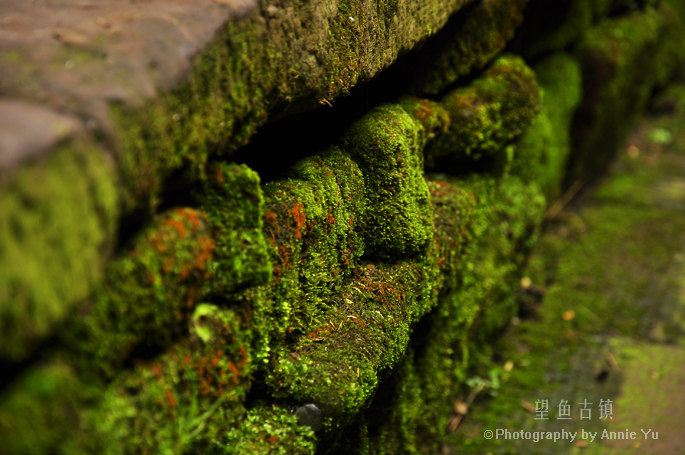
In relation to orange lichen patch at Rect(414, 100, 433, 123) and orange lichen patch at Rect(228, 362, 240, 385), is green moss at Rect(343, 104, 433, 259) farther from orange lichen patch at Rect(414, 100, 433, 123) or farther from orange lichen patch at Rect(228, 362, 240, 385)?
orange lichen patch at Rect(228, 362, 240, 385)

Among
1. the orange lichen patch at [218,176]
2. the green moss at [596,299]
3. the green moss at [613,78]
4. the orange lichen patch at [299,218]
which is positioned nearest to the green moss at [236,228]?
the orange lichen patch at [218,176]

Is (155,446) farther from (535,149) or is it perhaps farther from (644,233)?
(644,233)

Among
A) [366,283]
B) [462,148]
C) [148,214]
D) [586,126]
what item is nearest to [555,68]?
[586,126]

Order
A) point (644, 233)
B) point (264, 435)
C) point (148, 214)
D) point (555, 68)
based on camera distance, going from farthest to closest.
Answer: point (644, 233) < point (555, 68) < point (264, 435) < point (148, 214)

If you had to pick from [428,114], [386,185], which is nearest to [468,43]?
[428,114]

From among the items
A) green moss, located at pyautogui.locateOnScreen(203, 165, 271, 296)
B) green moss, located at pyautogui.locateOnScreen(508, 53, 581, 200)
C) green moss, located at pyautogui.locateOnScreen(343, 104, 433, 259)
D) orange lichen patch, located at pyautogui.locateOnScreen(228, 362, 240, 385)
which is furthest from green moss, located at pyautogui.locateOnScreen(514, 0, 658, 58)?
orange lichen patch, located at pyautogui.locateOnScreen(228, 362, 240, 385)

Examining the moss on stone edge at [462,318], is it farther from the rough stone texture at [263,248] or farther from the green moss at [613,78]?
the green moss at [613,78]

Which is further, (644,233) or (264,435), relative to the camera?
(644,233)
